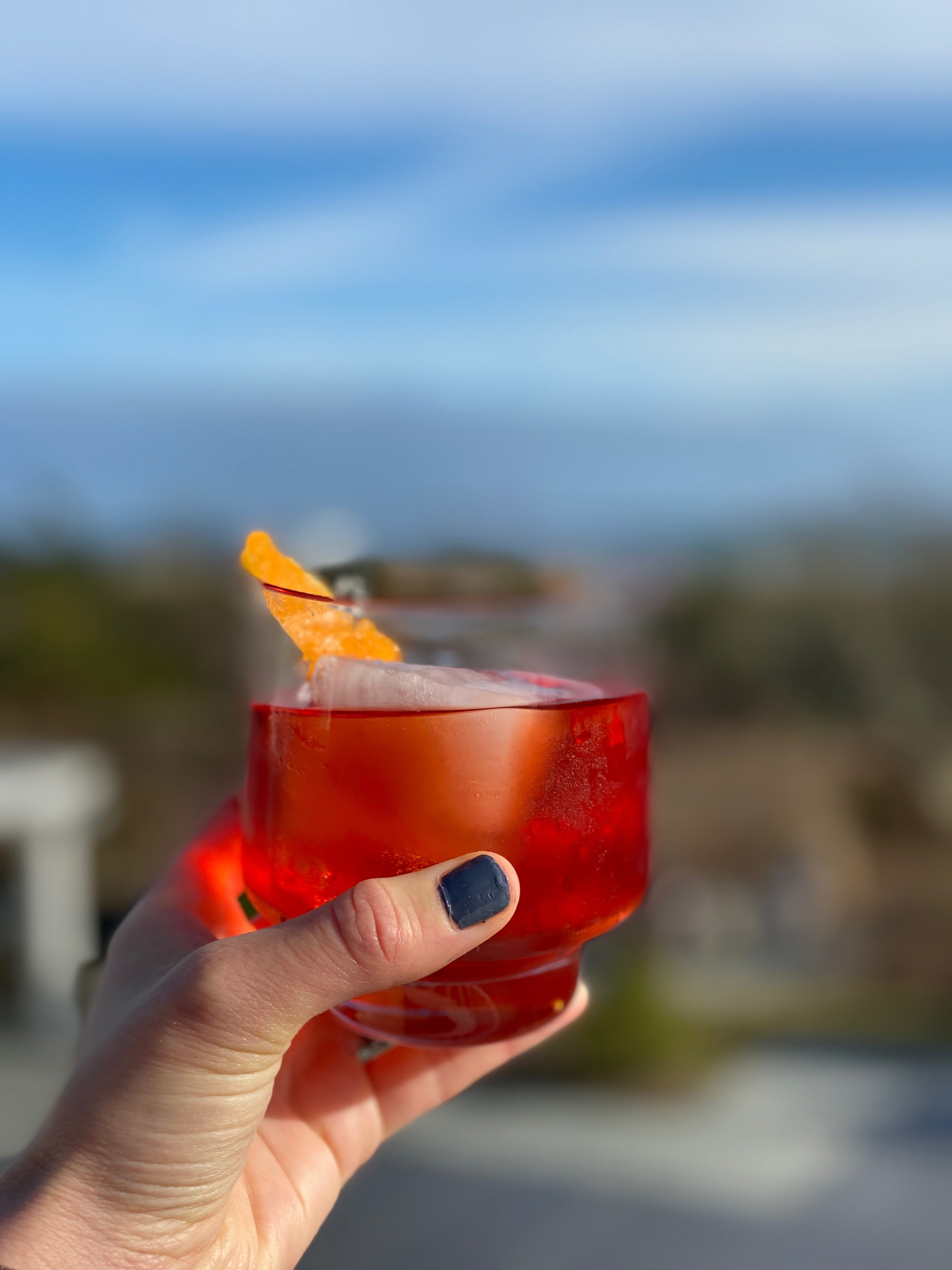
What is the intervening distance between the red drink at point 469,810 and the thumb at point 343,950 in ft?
0.15

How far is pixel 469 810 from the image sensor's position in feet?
3.75

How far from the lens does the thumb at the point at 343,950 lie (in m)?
1.06

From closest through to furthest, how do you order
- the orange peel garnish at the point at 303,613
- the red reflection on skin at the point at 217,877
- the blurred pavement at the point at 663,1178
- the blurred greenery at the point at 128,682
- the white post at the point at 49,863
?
1. the orange peel garnish at the point at 303,613
2. the red reflection on skin at the point at 217,877
3. the blurred pavement at the point at 663,1178
4. the white post at the point at 49,863
5. the blurred greenery at the point at 128,682

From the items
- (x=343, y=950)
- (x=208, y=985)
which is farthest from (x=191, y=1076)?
(x=343, y=950)

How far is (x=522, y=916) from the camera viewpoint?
1.16 meters

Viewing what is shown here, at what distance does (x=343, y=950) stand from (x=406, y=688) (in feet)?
0.89

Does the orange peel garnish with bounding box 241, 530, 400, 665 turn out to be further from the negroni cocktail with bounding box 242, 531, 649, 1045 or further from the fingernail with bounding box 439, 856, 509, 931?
the fingernail with bounding box 439, 856, 509, 931

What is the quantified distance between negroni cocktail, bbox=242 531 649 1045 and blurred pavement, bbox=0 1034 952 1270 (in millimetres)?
2225

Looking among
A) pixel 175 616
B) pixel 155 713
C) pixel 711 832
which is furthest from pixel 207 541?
pixel 711 832

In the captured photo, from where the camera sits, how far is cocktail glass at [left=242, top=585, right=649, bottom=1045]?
3.75 feet

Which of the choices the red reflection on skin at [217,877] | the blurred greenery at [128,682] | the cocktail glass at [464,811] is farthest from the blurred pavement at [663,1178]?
the blurred greenery at [128,682]

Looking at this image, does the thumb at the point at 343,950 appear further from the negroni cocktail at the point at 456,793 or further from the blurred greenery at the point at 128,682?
the blurred greenery at the point at 128,682

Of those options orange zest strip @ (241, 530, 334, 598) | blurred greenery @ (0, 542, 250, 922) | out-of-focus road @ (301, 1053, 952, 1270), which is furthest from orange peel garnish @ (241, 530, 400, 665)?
blurred greenery @ (0, 542, 250, 922)

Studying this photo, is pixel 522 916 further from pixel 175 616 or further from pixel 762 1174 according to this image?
pixel 175 616
